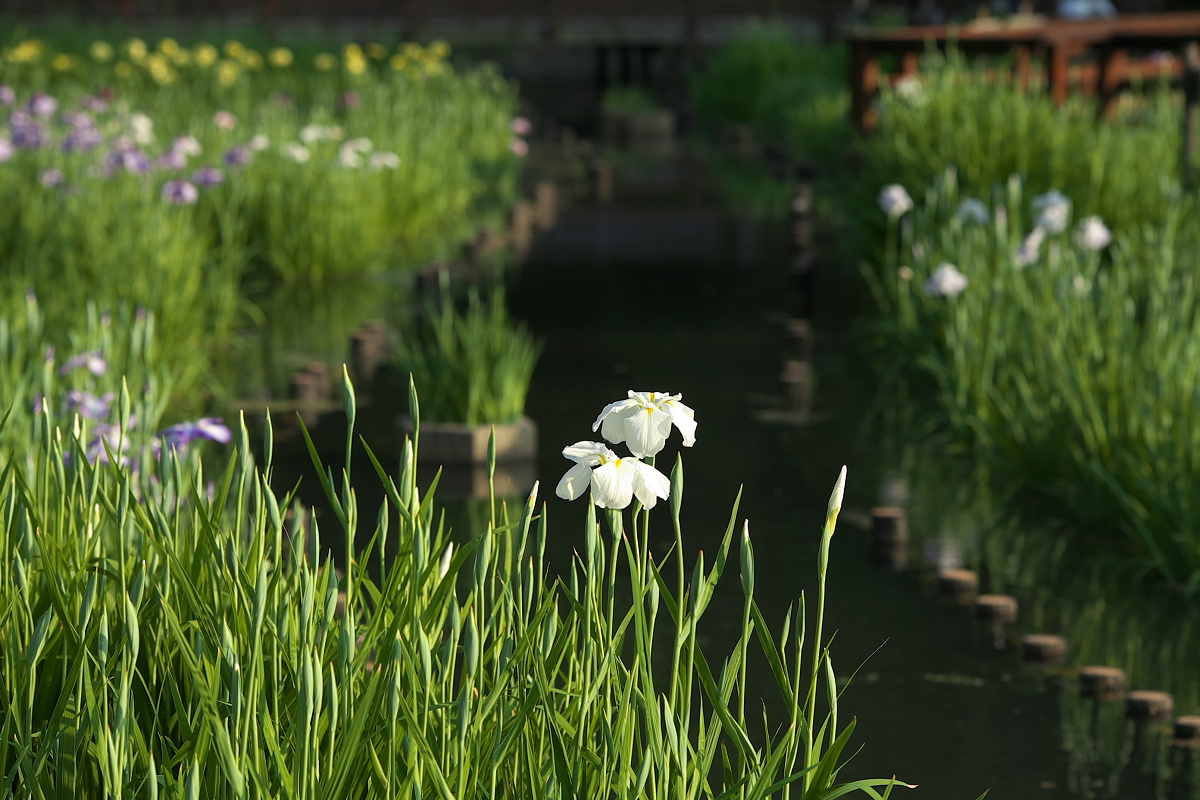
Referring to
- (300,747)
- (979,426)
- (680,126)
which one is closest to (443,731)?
(300,747)

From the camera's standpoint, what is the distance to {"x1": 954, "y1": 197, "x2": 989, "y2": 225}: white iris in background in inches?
273

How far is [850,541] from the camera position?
5395 millimetres

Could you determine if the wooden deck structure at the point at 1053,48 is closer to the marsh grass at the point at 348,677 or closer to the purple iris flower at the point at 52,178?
the purple iris flower at the point at 52,178

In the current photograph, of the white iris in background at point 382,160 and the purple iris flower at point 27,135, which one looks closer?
the purple iris flower at point 27,135

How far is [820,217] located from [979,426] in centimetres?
767

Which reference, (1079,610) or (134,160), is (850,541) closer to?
(1079,610)

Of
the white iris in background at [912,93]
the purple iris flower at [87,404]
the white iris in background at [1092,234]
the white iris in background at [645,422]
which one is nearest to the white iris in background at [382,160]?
the white iris in background at [912,93]

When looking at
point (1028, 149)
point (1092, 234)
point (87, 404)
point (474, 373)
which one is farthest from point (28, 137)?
point (1028, 149)

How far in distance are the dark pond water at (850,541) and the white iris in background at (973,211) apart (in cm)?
97

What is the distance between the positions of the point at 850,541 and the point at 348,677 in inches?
135

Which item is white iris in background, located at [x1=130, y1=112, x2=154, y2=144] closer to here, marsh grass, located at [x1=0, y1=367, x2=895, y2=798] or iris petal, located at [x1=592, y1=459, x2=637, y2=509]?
marsh grass, located at [x1=0, y1=367, x2=895, y2=798]

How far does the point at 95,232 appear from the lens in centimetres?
754

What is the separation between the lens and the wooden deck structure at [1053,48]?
12.0 metres

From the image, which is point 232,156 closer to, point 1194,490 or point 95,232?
point 95,232
